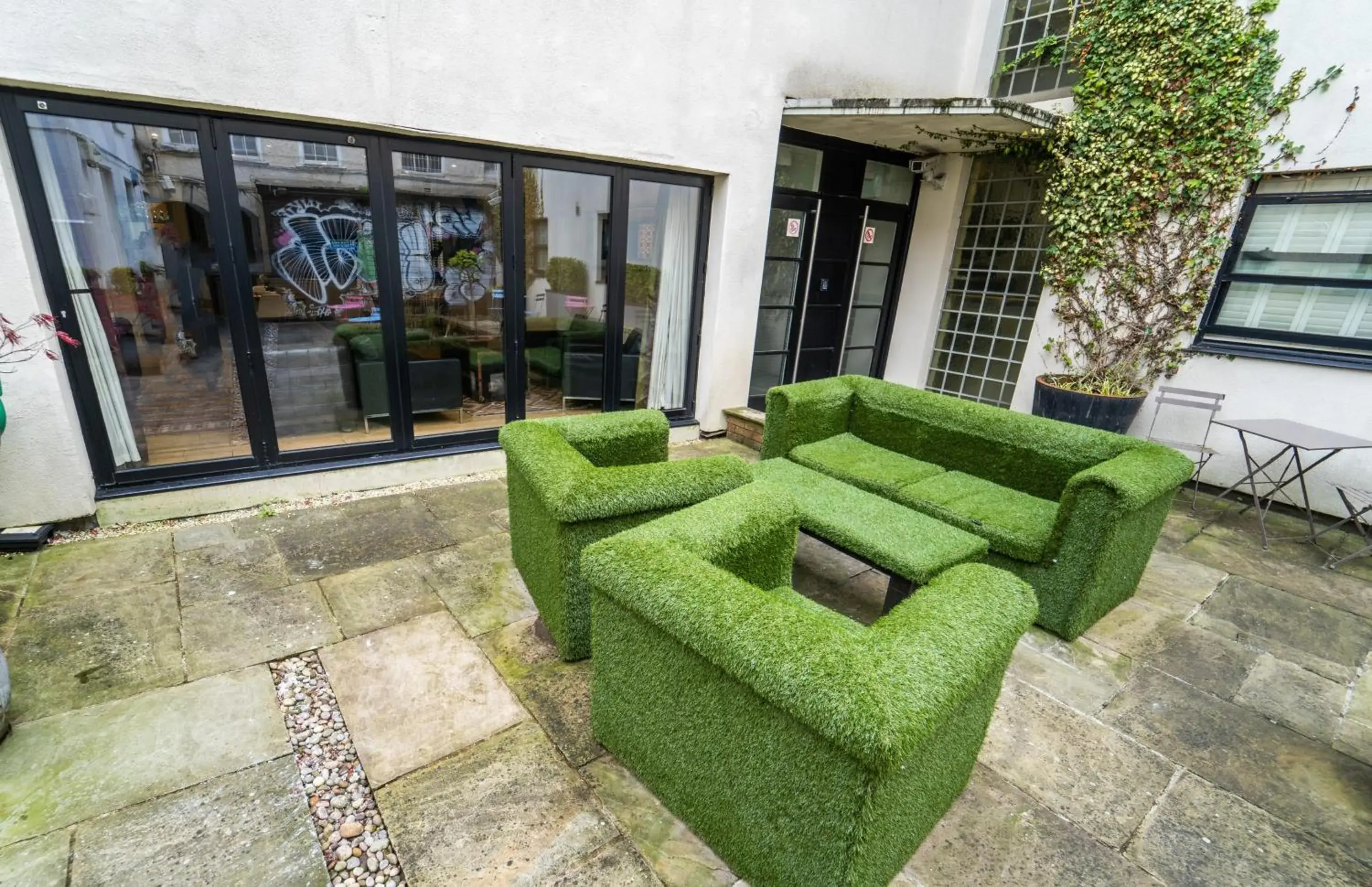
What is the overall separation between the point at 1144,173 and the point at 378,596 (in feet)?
20.5

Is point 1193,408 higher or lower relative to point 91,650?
higher

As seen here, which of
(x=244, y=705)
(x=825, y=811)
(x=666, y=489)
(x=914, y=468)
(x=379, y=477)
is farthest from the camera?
(x=379, y=477)

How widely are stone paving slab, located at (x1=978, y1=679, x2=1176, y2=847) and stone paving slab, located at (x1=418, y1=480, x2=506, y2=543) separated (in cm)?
277

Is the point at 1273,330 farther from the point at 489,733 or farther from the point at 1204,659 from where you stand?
the point at 489,733

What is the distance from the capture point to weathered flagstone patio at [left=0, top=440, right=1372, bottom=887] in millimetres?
1696

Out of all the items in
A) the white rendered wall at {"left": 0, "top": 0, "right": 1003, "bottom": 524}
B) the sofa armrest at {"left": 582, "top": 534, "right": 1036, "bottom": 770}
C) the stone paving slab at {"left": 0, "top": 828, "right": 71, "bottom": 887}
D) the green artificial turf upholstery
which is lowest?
the stone paving slab at {"left": 0, "top": 828, "right": 71, "bottom": 887}

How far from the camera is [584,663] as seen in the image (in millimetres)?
2455

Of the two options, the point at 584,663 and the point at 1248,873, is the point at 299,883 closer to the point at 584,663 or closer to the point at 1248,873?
the point at 584,663

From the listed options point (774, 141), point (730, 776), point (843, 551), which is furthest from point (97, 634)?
point (774, 141)

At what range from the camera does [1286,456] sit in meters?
4.46

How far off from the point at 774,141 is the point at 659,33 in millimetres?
1268

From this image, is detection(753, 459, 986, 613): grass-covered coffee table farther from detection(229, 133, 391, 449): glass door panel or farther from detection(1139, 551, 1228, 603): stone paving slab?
detection(229, 133, 391, 449): glass door panel

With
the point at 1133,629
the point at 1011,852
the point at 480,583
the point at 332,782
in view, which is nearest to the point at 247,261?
the point at 480,583

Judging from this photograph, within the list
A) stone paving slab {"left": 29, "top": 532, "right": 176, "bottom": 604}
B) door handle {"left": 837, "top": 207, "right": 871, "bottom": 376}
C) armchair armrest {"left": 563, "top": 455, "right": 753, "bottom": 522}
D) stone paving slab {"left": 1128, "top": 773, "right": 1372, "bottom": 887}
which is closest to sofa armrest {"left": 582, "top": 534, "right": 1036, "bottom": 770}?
armchair armrest {"left": 563, "top": 455, "right": 753, "bottom": 522}
